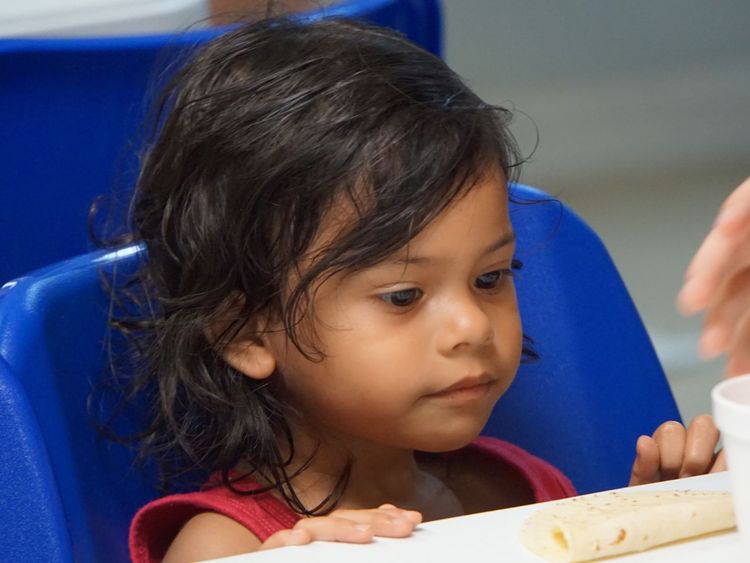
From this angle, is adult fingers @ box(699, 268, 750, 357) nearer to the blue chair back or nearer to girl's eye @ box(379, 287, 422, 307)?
girl's eye @ box(379, 287, 422, 307)

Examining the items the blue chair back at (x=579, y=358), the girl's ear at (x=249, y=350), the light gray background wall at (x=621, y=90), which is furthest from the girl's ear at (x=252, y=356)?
the light gray background wall at (x=621, y=90)

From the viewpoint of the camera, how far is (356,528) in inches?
26.5

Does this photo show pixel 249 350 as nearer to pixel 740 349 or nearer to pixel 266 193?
pixel 266 193

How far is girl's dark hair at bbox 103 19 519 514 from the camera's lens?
1.04 metres

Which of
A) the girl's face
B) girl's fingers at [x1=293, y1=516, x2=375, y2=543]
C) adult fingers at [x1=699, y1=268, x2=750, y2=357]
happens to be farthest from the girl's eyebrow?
adult fingers at [x1=699, y1=268, x2=750, y2=357]

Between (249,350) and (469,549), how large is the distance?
1.66 feet

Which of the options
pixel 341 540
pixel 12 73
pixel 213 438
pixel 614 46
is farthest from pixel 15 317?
pixel 614 46

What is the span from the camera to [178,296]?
3.70 ft

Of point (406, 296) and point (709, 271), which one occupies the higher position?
point (709, 271)

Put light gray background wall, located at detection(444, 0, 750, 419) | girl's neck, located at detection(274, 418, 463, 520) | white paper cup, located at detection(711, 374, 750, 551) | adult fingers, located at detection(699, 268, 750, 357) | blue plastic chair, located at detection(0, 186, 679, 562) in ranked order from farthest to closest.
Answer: light gray background wall, located at detection(444, 0, 750, 419)
girl's neck, located at detection(274, 418, 463, 520)
blue plastic chair, located at detection(0, 186, 679, 562)
adult fingers, located at detection(699, 268, 750, 357)
white paper cup, located at detection(711, 374, 750, 551)

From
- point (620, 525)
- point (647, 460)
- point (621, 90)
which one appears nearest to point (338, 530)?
point (620, 525)

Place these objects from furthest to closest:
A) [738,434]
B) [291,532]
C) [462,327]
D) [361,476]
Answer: [361,476] → [462,327] → [291,532] → [738,434]

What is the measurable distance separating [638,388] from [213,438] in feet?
1.26

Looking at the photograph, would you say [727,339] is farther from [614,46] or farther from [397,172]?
[614,46]
